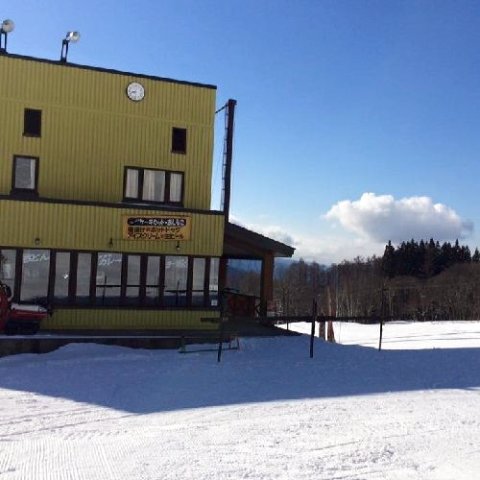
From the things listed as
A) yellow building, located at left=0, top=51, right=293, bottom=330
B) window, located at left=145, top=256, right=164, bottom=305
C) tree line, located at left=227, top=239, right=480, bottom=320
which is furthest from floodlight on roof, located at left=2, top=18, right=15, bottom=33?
tree line, located at left=227, top=239, right=480, bottom=320

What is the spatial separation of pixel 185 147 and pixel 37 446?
13576mm

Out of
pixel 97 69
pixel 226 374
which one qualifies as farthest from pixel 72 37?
pixel 226 374

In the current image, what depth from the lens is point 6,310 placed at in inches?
630

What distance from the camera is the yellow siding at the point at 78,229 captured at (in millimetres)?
17000

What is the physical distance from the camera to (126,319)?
709 inches

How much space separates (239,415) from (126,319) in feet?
30.0

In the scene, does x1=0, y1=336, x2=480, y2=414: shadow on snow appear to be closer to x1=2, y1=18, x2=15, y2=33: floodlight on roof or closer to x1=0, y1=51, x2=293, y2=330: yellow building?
x1=0, y1=51, x2=293, y2=330: yellow building

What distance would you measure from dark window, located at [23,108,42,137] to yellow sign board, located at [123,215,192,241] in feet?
12.0

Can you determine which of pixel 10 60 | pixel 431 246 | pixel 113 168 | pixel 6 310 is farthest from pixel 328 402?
pixel 431 246

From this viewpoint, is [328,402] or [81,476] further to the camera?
[328,402]

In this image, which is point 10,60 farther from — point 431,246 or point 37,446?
point 431,246

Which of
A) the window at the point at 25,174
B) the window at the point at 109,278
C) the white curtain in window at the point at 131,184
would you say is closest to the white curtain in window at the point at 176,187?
the white curtain in window at the point at 131,184

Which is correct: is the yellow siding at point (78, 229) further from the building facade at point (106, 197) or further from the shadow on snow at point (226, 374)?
the shadow on snow at point (226, 374)

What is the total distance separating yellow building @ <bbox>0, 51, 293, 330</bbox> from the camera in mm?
17297
